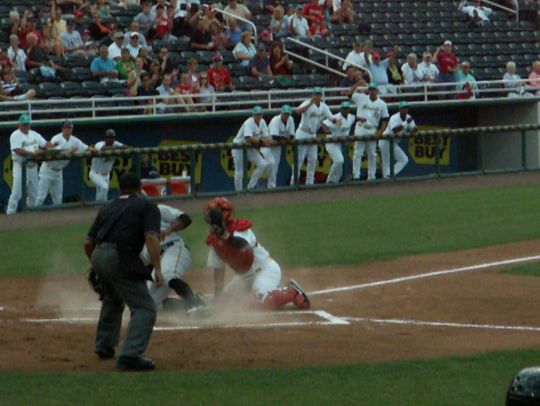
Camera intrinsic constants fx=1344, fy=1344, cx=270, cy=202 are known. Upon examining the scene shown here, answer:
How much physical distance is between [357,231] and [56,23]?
8.27m

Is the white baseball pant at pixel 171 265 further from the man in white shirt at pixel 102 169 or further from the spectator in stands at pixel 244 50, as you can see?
the spectator in stands at pixel 244 50

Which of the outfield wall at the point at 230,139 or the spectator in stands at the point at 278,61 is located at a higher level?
the spectator in stands at the point at 278,61

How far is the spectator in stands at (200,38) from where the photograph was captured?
2695 centimetres

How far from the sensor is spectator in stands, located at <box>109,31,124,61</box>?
25.0m

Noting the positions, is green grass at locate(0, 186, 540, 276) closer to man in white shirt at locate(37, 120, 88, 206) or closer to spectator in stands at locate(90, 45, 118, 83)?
man in white shirt at locate(37, 120, 88, 206)

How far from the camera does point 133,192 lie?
1024 centimetres

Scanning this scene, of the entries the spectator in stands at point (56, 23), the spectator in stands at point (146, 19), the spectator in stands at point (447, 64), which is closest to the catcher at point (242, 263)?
the spectator in stands at point (56, 23)

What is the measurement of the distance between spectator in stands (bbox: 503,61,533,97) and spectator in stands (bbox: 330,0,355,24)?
147 inches

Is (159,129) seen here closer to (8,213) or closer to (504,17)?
(8,213)

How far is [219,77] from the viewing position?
26156 mm

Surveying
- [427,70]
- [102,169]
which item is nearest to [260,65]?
[427,70]

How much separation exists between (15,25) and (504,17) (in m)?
14.3

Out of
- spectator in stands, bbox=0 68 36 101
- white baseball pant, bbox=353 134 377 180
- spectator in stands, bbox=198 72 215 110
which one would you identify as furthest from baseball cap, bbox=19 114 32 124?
white baseball pant, bbox=353 134 377 180

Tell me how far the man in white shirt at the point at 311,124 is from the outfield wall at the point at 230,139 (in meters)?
0.35
